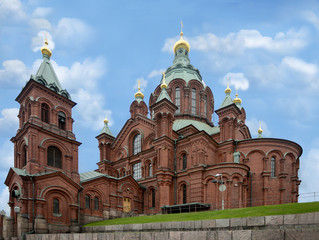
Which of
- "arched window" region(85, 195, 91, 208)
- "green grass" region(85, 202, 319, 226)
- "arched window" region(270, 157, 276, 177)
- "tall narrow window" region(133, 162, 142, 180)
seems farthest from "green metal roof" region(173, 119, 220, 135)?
"green grass" region(85, 202, 319, 226)

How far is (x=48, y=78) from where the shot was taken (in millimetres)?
28562

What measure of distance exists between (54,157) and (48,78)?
9239mm

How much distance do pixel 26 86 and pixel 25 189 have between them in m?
11.1

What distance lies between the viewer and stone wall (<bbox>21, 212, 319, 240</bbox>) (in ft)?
28.8

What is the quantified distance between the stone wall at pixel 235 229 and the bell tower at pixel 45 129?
9.83 metres

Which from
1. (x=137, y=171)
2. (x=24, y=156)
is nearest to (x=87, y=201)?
(x=24, y=156)

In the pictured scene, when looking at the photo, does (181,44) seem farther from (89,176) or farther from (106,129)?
(89,176)

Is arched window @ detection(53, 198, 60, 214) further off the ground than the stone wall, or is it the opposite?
the stone wall

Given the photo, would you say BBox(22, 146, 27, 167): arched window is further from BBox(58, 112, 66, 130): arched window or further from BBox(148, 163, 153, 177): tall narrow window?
BBox(148, 163, 153, 177): tall narrow window

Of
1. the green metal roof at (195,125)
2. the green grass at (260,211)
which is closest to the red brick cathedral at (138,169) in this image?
the green metal roof at (195,125)

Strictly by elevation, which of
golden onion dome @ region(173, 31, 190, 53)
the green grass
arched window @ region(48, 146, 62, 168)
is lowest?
the green grass

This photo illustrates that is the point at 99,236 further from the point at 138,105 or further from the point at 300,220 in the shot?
the point at 138,105

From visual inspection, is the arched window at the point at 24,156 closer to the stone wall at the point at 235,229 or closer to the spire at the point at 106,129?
the stone wall at the point at 235,229

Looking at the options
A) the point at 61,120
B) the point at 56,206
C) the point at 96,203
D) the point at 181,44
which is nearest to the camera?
the point at 56,206
